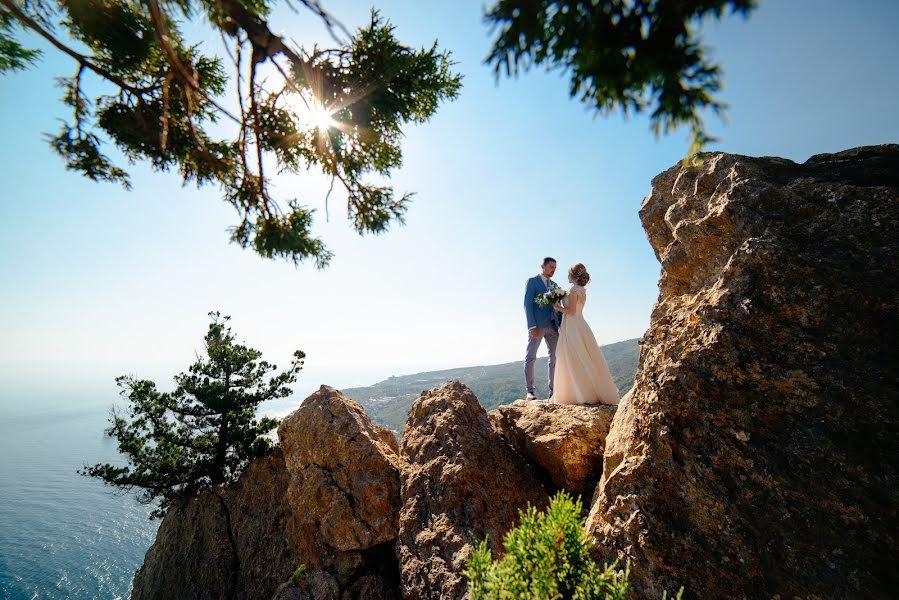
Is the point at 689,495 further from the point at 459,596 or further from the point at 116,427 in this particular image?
the point at 116,427

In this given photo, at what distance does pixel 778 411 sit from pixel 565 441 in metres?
3.50

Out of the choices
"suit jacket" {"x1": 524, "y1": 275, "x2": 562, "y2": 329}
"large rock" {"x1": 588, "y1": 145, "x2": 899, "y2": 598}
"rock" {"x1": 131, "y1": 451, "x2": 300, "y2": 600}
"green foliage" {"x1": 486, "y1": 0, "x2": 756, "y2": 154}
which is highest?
"green foliage" {"x1": 486, "y1": 0, "x2": 756, "y2": 154}

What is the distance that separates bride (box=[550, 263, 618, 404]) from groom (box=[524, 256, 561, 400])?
1.30 metres

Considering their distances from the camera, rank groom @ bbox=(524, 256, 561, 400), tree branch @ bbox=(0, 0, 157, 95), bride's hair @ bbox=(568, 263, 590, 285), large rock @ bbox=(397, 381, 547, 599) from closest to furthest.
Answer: tree branch @ bbox=(0, 0, 157, 95), large rock @ bbox=(397, 381, 547, 599), bride's hair @ bbox=(568, 263, 590, 285), groom @ bbox=(524, 256, 561, 400)

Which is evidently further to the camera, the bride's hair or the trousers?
the trousers

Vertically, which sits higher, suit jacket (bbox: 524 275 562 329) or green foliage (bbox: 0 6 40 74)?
green foliage (bbox: 0 6 40 74)

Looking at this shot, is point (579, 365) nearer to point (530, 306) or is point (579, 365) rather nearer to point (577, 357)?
point (577, 357)

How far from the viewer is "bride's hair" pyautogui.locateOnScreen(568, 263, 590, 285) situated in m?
8.75

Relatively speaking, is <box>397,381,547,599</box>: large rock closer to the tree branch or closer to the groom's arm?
the groom's arm

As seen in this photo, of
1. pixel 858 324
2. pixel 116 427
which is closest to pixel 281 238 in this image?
pixel 858 324

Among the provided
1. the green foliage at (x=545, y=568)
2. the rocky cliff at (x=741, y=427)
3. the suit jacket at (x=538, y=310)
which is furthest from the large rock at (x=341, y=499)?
the suit jacket at (x=538, y=310)

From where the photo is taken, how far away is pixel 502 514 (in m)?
6.48

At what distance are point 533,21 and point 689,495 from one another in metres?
5.05

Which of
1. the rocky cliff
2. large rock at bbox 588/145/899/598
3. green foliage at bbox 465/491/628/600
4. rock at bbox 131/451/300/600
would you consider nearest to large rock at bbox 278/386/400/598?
the rocky cliff
